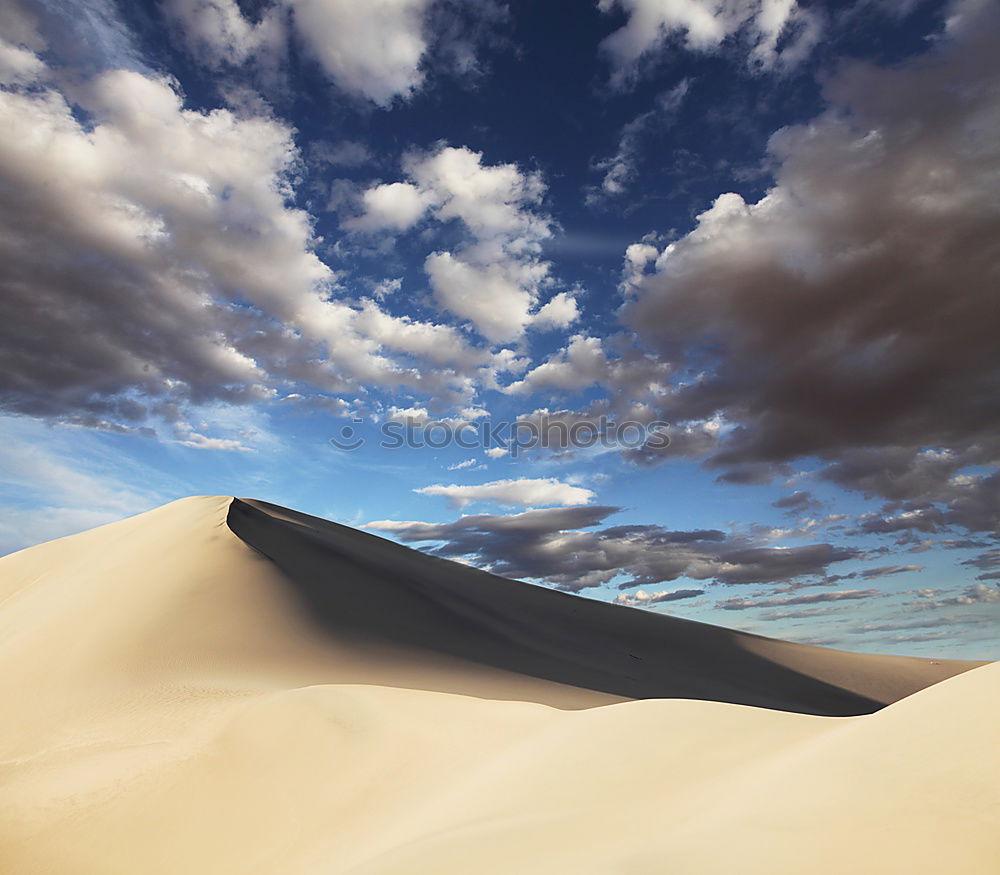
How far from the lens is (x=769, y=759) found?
13.6 ft

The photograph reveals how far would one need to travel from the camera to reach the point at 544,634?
20.4 m

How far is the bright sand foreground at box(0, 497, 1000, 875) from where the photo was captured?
122 inches

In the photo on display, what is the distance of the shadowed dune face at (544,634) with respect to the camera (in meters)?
15.5

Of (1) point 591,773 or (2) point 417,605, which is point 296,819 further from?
(2) point 417,605

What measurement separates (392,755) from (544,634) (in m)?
14.7

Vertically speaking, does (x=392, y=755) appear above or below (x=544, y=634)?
below

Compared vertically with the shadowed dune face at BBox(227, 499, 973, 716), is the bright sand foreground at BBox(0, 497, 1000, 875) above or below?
below

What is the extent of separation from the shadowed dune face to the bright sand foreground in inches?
8.8

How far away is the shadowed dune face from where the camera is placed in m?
15.5

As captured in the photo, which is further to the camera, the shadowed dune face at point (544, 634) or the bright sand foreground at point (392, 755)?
the shadowed dune face at point (544, 634)

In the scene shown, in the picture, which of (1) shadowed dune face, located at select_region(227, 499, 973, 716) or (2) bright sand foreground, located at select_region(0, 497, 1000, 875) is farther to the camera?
(1) shadowed dune face, located at select_region(227, 499, 973, 716)

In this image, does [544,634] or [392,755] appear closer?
[392,755]

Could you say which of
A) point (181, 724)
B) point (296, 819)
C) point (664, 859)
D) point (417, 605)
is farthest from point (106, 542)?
point (664, 859)

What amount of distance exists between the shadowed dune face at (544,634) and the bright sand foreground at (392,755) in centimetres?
22
